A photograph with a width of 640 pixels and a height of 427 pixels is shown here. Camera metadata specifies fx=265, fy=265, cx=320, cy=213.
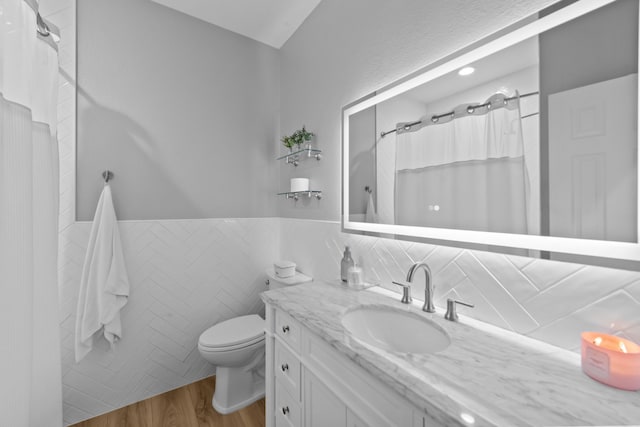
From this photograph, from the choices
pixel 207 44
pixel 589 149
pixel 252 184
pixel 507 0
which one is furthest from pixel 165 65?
pixel 589 149

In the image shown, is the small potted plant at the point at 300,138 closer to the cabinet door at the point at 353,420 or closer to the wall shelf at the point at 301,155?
the wall shelf at the point at 301,155

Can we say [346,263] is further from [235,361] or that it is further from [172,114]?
[172,114]

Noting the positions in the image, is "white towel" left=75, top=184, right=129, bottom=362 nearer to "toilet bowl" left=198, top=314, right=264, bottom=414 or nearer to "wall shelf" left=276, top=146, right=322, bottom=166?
"toilet bowl" left=198, top=314, right=264, bottom=414

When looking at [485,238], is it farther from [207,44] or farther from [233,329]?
[207,44]

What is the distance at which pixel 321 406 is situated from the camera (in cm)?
95

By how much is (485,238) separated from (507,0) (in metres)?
0.82

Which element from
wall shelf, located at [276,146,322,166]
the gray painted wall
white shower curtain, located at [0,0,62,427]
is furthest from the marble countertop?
the gray painted wall

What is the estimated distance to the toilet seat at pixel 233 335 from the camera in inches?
63.3

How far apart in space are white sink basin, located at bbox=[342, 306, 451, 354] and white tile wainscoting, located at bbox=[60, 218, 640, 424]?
0.51 ft

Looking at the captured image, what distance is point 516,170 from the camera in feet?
2.82

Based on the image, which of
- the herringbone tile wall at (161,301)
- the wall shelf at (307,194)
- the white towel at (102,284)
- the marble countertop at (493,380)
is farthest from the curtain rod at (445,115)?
the white towel at (102,284)

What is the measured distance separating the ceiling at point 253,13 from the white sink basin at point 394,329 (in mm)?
2051

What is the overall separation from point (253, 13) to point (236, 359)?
2420 millimetres

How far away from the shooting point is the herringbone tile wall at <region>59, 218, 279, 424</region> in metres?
1.60
